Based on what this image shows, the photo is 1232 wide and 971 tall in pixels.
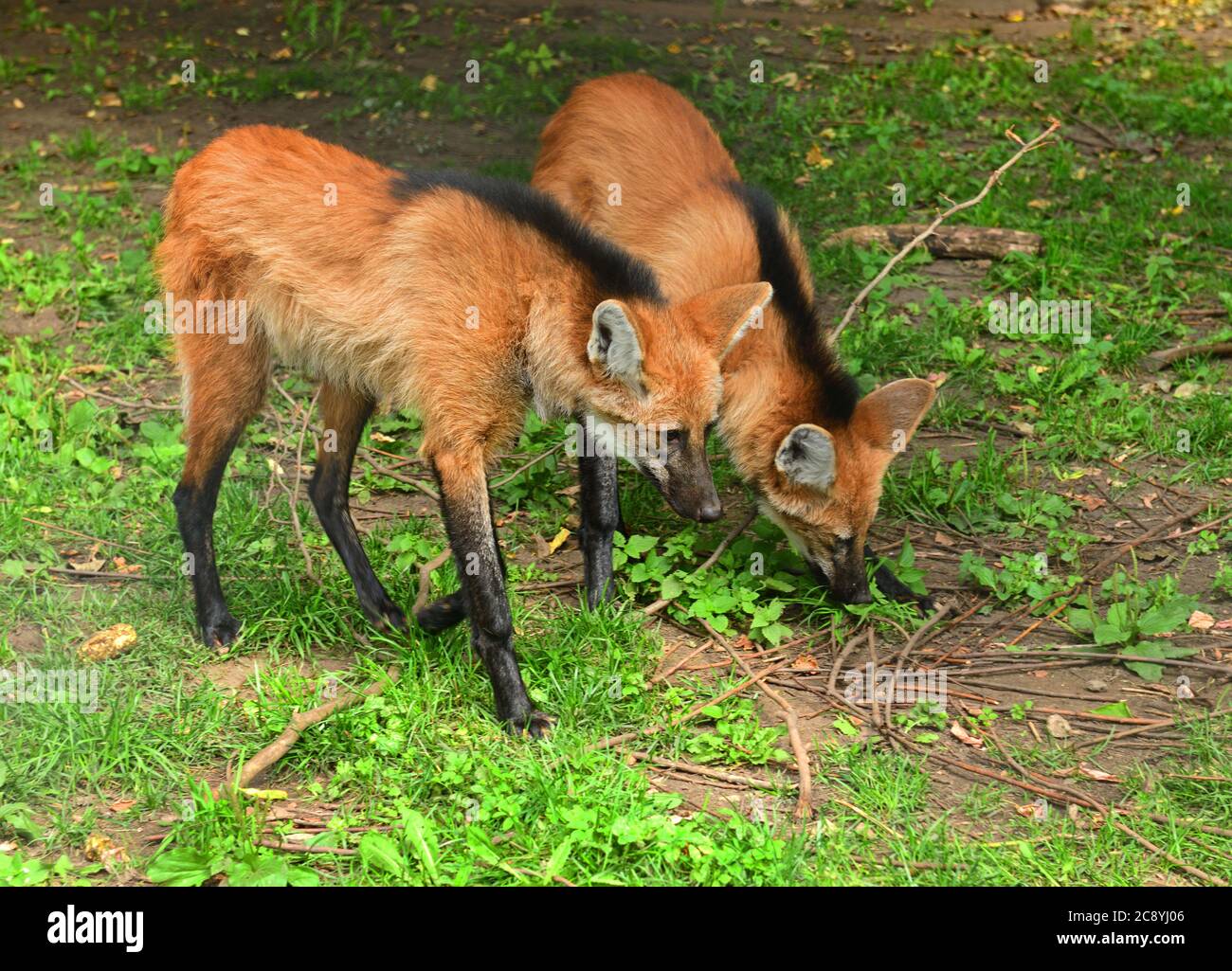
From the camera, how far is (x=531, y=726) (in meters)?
3.37

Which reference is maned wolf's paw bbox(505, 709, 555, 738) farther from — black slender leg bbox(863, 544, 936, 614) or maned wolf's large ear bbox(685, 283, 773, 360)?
black slender leg bbox(863, 544, 936, 614)

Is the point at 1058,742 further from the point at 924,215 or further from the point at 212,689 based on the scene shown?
the point at 924,215

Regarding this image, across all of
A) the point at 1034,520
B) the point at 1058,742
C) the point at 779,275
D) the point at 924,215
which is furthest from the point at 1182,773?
the point at 924,215

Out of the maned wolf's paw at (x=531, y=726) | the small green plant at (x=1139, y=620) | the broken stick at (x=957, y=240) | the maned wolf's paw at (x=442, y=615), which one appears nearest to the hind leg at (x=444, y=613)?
the maned wolf's paw at (x=442, y=615)

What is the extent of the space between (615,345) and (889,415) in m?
1.12

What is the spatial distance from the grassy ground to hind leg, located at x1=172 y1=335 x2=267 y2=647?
0.15 metres

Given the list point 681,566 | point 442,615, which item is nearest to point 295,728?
point 442,615

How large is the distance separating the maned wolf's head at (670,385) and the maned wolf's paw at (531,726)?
781 millimetres

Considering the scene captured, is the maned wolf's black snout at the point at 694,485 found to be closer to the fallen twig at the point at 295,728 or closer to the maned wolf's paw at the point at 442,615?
the maned wolf's paw at the point at 442,615

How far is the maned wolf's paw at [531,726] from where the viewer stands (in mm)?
3344

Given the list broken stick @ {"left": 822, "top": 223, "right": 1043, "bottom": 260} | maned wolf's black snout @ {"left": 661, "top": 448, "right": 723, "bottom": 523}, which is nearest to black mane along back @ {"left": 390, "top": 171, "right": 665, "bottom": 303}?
maned wolf's black snout @ {"left": 661, "top": 448, "right": 723, "bottom": 523}

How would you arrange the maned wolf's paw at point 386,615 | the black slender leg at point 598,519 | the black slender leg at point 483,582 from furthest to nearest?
the black slender leg at point 598,519
the maned wolf's paw at point 386,615
the black slender leg at point 483,582

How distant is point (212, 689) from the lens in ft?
11.4

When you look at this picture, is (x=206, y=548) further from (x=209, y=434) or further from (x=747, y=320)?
(x=747, y=320)
